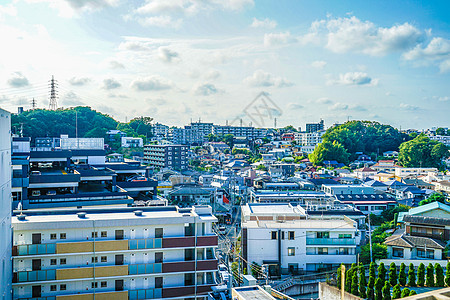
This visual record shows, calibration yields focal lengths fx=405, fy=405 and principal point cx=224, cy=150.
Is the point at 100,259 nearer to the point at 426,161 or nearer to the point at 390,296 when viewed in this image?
the point at 390,296

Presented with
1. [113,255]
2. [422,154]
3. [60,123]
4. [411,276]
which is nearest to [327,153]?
[422,154]

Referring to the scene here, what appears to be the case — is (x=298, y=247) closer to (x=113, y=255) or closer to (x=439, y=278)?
(x=439, y=278)

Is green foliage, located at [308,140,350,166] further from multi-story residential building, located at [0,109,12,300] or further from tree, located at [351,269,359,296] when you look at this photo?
multi-story residential building, located at [0,109,12,300]

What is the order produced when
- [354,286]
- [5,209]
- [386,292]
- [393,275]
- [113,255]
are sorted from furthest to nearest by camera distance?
[354,286] < [393,275] < [386,292] < [113,255] < [5,209]

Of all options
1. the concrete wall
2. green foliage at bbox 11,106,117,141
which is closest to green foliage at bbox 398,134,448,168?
green foliage at bbox 11,106,117,141

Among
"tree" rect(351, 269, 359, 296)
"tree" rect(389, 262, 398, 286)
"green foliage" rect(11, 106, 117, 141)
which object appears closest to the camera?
"tree" rect(389, 262, 398, 286)
